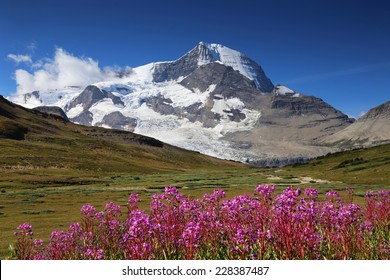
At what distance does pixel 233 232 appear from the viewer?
9625mm

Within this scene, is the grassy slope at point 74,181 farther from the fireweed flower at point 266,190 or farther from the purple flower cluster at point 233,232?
the fireweed flower at point 266,190

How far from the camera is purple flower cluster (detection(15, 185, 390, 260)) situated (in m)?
8.36

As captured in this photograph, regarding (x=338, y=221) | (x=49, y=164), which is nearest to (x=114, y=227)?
(x=338, y=221)

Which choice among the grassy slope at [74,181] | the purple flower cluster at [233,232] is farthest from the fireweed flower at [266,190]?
the grassy slope at [74,181]

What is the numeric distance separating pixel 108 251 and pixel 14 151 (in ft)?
478

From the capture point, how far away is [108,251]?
11.9 m

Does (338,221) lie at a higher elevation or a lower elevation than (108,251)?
higher

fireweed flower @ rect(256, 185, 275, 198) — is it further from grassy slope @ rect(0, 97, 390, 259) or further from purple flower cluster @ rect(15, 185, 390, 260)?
grassy slope @ rect(0, 97, 390, 259)

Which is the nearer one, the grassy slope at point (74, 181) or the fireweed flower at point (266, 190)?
the fireweed flower at point (266, 190)

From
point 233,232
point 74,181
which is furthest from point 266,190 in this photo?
point 74,181

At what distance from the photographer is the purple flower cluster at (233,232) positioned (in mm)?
8359

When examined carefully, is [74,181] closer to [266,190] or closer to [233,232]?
[233,232]
